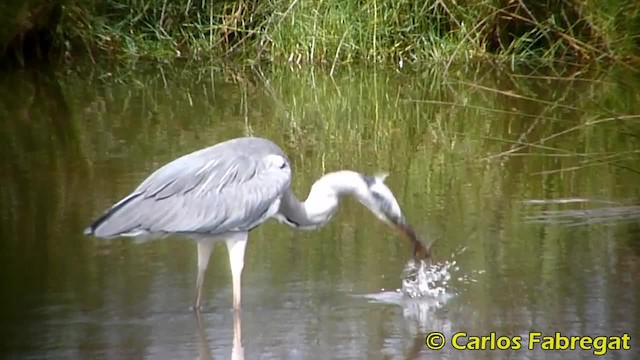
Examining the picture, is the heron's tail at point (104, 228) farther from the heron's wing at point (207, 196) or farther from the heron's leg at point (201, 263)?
the heron's leg at point (201, 263)

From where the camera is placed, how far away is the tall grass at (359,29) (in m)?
16.6

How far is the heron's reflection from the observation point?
6.11 m

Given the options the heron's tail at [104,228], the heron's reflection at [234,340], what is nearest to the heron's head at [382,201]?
the heron's reflection at [234,340]

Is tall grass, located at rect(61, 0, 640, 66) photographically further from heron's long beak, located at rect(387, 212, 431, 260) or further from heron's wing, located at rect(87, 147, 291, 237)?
heron's wing, located at rect(87, 147, 291, 237)

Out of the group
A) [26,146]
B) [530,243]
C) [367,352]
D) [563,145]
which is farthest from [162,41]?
[367,352]

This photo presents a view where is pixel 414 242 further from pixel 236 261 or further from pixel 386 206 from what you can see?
pixel 236 261

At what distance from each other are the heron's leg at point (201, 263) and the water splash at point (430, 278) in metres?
1.05

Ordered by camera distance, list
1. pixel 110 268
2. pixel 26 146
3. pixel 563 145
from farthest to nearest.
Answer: pixel 26 146, pixel 563 145, pixel 110 268

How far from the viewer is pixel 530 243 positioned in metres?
7.73

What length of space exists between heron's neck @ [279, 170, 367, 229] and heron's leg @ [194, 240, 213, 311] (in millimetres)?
477

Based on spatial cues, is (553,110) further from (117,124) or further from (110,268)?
(110,268)

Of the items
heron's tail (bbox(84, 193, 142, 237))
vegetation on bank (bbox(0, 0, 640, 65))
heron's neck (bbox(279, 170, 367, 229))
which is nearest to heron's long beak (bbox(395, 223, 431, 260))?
heron's neck (bbox(279, 170, 367, 229))

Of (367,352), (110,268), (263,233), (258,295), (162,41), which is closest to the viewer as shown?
(367,352)

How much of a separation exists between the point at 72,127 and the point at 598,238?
6.63 meters
